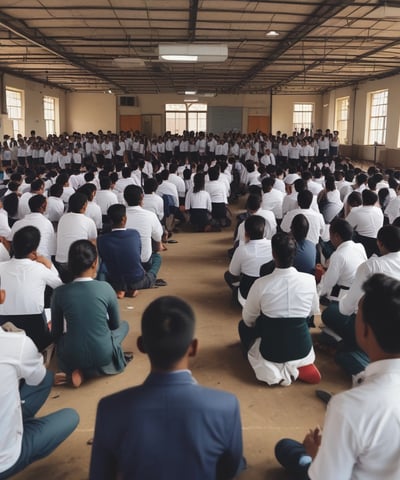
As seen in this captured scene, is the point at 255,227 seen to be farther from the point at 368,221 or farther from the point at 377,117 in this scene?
the point at 377,117

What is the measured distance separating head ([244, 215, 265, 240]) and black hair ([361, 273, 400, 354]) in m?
2.62

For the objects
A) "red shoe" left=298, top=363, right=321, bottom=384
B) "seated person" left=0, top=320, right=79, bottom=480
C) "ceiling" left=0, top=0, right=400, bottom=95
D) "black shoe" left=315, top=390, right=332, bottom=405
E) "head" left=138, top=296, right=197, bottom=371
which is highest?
"ceiling" left=0, top=0, right=400, bottom=95

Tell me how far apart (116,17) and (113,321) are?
8365 millimetres

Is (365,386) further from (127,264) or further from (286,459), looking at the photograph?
(127,264)

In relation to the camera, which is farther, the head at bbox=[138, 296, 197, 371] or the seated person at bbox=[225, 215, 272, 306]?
the seated person at bbox=[225, 215, 272, 306]

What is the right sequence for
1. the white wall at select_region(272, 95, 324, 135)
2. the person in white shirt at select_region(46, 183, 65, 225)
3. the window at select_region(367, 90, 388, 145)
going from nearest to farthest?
the person in white shirt at select_region(46, 183, 65, 225) < the window at select_region(367, 90, 388, 145) < the white wall at select_region(272, 95, 324, 135)

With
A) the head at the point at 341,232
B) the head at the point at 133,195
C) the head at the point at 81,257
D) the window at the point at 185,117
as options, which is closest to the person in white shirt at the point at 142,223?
the head at the point at 133,195

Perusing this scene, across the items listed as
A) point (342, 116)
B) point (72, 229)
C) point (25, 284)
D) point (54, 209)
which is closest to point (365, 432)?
point (25, 284)

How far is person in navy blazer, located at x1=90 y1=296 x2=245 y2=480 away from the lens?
1.33 m

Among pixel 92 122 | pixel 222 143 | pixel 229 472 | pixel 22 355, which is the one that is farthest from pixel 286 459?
pixel 92 122

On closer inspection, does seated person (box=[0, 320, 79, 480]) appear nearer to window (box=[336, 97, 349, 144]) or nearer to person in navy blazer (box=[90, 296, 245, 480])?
person in navy blazer (box=[90, 296, 245, 480])

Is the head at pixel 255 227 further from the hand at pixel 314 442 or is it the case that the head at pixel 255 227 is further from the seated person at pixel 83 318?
the hand at pixel 314 442

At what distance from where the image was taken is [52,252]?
4.96 meters

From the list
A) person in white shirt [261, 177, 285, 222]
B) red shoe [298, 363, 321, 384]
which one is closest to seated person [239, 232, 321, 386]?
red shoe [298, 363, 321, 384]
